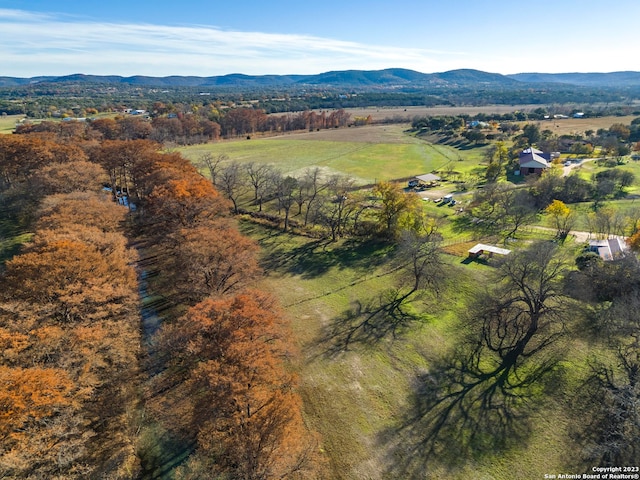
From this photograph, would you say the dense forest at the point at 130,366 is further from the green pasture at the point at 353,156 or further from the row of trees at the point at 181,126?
the row of trees at the point at 181,126

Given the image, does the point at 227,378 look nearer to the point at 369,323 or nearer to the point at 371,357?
the point at 371,357

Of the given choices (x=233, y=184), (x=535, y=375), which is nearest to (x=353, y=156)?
(x=233, y=184)

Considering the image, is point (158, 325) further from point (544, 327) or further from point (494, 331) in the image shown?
point (544, 327)

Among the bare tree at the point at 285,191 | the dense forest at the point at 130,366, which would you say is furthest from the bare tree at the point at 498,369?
the bare tree at the point at 285,191

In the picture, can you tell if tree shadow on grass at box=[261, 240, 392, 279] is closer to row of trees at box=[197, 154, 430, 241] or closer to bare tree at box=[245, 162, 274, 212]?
row of trees at box=[197, 154, 430, 241]

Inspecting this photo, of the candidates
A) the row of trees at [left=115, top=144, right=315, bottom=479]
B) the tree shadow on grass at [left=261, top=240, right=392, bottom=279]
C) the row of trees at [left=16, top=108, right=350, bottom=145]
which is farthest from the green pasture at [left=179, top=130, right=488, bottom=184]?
the row of trees at [left=115, top=144, right=315, bottom=479]
